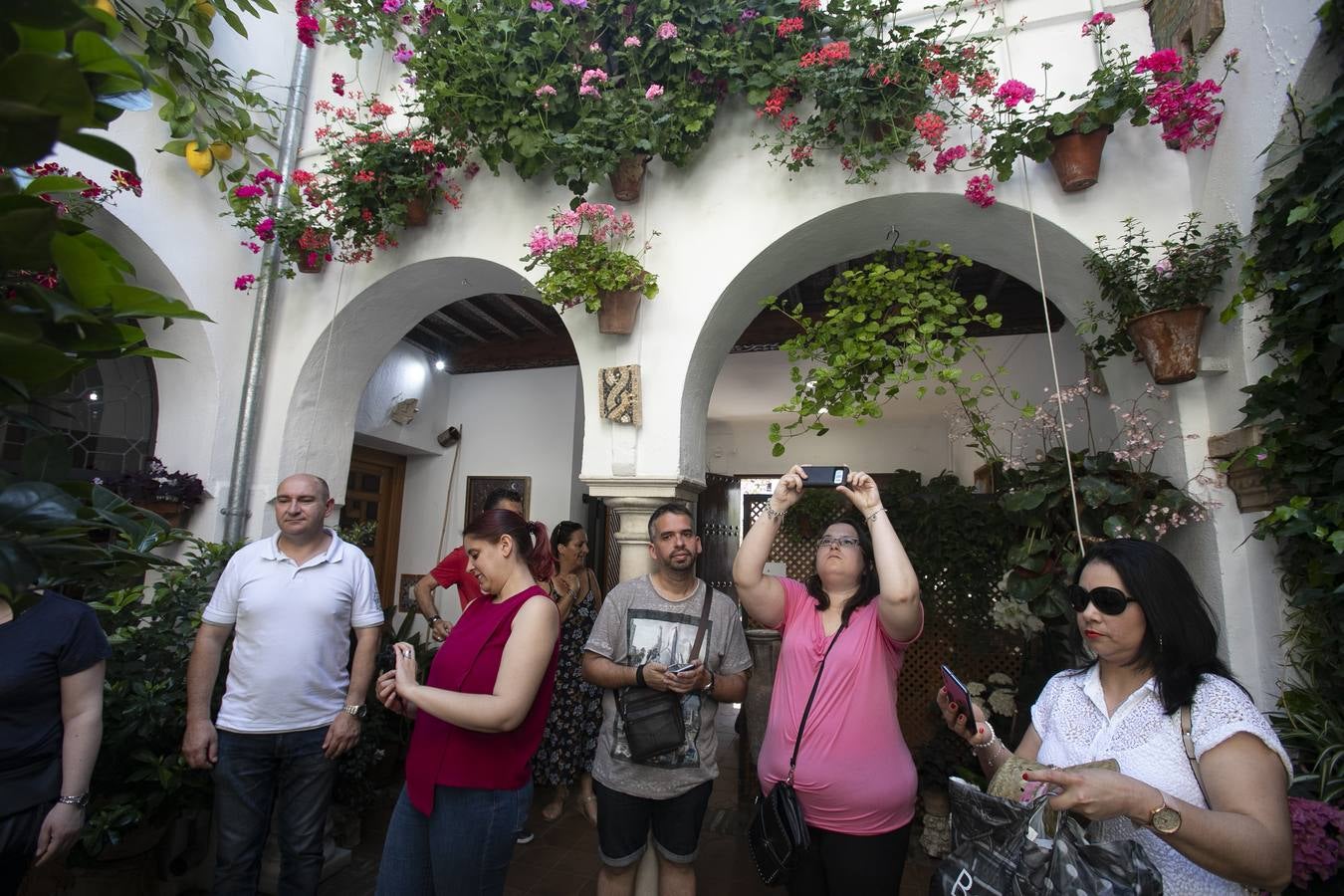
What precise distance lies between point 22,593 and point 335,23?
3.94 metres

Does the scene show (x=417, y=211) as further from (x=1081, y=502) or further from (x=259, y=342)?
(x=1081, y=502)

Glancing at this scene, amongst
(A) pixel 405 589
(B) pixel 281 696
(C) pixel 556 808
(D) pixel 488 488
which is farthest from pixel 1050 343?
(A) pixel 405 589

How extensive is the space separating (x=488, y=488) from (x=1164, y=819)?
18.8ft

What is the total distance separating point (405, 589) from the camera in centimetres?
623

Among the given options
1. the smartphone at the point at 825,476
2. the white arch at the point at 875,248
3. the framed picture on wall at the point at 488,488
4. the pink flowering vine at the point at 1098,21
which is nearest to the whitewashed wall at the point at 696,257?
the white arch at the point at 875,248

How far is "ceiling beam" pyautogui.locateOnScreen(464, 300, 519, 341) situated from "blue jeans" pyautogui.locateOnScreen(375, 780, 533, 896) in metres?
4.34

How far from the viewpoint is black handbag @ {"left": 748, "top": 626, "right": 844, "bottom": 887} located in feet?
5.80

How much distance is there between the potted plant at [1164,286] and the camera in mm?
2383

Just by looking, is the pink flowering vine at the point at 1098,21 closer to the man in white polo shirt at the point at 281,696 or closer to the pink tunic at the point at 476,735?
the pink tunic at the point at 476,735

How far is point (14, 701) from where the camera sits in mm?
1711

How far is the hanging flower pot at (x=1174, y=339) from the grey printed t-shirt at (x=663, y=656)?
183 cm

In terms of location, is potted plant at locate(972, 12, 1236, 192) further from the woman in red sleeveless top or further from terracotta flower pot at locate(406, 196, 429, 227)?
terracotta flower pot at locate(406, 196, 429, 227)

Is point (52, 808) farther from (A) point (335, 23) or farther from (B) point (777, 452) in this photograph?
(A) point (335, 23)

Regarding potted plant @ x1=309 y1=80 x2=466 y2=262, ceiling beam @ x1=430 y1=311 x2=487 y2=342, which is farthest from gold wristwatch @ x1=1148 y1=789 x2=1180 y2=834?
ceiling beam @ x1=430 y1=311 x2=487 y2=342
